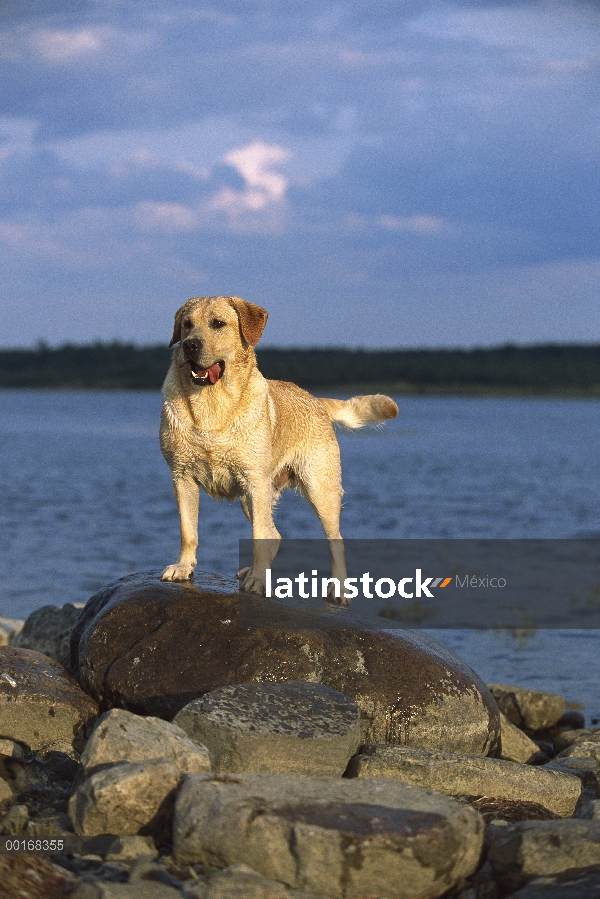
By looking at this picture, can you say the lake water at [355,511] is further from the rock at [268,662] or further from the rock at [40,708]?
the rock at [40,708]

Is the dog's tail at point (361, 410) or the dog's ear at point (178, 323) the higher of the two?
the dog's ear at point (178, 323)

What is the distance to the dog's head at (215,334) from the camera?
6504 mm

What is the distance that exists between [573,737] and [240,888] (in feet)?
14.6

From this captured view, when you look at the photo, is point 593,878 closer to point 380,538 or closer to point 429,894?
point 429,894

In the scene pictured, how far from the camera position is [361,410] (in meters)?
8.38

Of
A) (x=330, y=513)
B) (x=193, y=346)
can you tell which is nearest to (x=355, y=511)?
(x=330, y=513)

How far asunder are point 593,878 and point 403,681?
239 cm

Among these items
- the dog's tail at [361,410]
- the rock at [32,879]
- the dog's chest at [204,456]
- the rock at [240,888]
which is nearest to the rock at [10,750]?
the rock at [32,879]

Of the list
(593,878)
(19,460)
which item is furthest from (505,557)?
(19,460)

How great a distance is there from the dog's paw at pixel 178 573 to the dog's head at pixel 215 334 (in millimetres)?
1328

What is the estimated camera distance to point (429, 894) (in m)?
4.29

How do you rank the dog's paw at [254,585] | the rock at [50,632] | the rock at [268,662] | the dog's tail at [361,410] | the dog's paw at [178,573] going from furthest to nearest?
the rock at [50,632], the dog's tail at [361,410], the dog's paw at [178,573], the dog's paw at [254,585], the rock at [268,662]

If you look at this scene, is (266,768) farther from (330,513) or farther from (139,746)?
(330,513)

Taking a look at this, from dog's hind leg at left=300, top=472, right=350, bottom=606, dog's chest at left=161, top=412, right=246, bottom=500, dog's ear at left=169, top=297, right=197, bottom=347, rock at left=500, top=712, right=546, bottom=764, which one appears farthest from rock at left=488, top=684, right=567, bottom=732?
dog's ear at left=169, top=297, right=197, bottom=347
